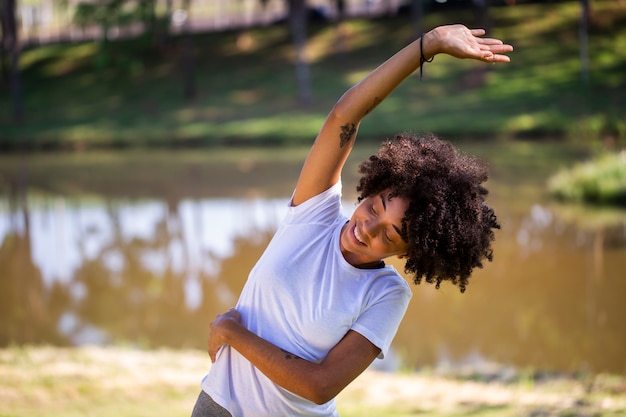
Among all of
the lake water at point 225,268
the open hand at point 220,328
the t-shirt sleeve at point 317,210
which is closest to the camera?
the open hand at point 220,328

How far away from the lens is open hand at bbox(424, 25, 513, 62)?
7.90ft

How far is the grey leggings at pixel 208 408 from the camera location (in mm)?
2369

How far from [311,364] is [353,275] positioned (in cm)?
27

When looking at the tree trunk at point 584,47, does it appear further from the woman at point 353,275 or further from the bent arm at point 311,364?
the bent arm at point 311,364

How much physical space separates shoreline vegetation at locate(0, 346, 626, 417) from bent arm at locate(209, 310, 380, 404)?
3.53m

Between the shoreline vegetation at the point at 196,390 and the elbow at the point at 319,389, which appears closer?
the elbow at the point at 319,389

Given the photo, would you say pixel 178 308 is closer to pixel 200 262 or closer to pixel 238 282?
pixel 238 282

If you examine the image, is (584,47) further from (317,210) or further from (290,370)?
(290,370)

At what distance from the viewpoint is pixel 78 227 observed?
17.0 meters

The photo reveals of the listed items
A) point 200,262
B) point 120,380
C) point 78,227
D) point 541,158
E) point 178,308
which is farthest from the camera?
point 541,158

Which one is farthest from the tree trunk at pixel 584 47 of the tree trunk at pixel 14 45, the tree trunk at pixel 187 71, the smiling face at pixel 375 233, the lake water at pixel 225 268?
the smiling face at pixel 375 233

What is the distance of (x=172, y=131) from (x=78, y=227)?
1285 cm

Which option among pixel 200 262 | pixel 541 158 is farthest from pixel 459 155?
pixel 541 158

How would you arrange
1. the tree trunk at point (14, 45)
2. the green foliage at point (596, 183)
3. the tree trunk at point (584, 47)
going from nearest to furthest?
1. the green foliage at point (596, 183)
2. the tree trunk at point (584, 47)
3. the tree trunk at point (14, 45)
